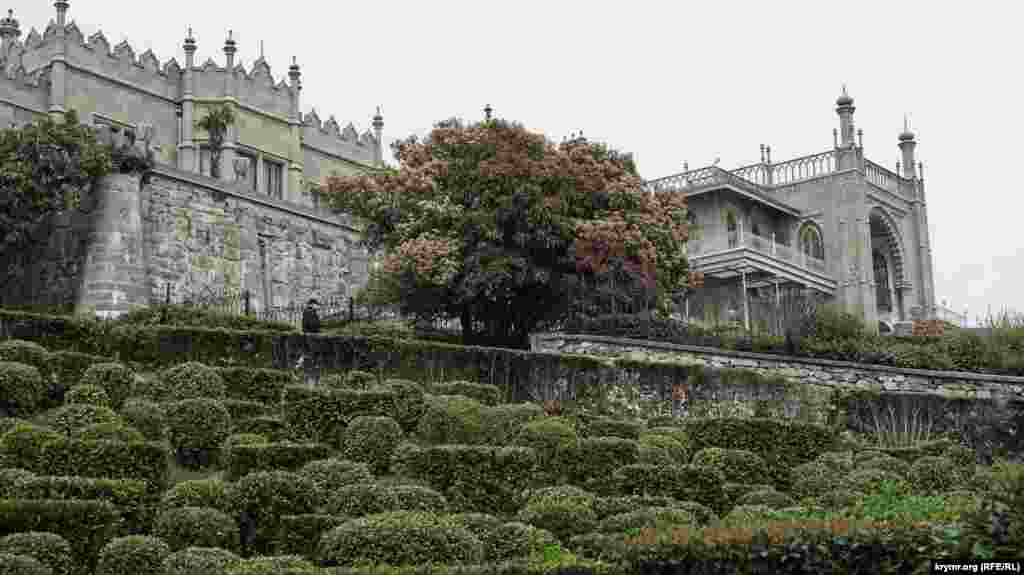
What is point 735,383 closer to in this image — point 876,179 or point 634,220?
point 634,220

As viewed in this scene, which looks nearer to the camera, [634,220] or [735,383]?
[735,383]

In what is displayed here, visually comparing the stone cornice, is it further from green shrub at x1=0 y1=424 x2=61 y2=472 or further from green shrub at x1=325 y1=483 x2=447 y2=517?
green shrub at x1=0 y1=424 x2=61 y2=472

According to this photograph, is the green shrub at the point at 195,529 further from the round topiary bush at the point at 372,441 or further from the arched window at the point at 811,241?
the arched window at the point at 811,241

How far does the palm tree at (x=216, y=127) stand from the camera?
38.2m

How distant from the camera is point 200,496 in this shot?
12055 mm

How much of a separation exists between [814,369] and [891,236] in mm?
27776

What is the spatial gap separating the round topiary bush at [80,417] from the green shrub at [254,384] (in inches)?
119

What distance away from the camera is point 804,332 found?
85.7ft

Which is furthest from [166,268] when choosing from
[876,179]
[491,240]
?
[876,179]

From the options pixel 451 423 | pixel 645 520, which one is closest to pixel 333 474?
pixel 645 520

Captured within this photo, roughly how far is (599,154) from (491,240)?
4866 millimetres

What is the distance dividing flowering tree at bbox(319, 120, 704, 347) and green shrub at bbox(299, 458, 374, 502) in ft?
45.5

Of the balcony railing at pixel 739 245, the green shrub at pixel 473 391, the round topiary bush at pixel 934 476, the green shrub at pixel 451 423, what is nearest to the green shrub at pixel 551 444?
the green shrub at pixel 451 423

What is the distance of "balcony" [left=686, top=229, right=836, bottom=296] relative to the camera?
140 feet
